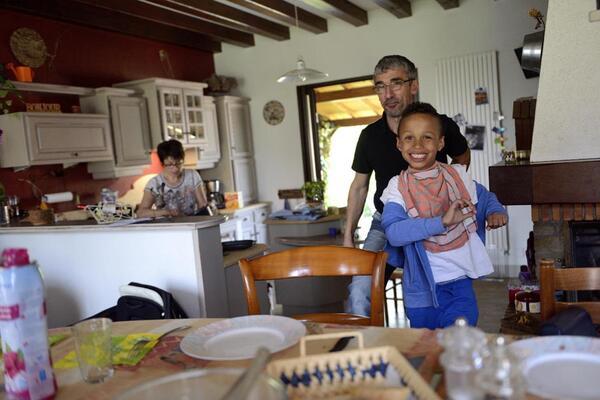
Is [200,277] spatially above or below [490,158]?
below

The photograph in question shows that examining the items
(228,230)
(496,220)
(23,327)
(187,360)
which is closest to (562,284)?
(496,220)

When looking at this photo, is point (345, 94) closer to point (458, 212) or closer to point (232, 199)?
point (232, 199)

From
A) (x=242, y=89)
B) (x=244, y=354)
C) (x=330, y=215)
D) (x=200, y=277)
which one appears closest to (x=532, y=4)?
(x=330, y=215)

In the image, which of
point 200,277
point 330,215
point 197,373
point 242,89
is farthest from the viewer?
point 242,89

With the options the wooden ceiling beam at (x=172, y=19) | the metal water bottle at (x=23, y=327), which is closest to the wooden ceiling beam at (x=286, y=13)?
the wooden ceiling beam at (x=172, y=19)

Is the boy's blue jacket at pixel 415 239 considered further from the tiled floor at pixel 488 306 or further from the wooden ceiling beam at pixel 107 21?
the wooden ceiling beam at pixel 107 21

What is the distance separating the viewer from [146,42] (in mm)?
5168

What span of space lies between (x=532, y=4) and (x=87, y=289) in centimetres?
431

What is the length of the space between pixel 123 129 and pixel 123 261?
2.28m

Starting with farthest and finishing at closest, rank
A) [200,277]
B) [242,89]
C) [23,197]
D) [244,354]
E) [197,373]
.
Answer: [242,89] < [23,197] < [200,277] < [244,354] < [197,373]

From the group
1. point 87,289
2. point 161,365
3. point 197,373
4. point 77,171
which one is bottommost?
point 87,289

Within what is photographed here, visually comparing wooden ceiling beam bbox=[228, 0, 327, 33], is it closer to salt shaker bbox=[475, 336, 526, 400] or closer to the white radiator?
the white radiator

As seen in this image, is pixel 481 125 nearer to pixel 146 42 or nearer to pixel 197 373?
pixel 146 42

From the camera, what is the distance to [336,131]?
7246 millimetres
